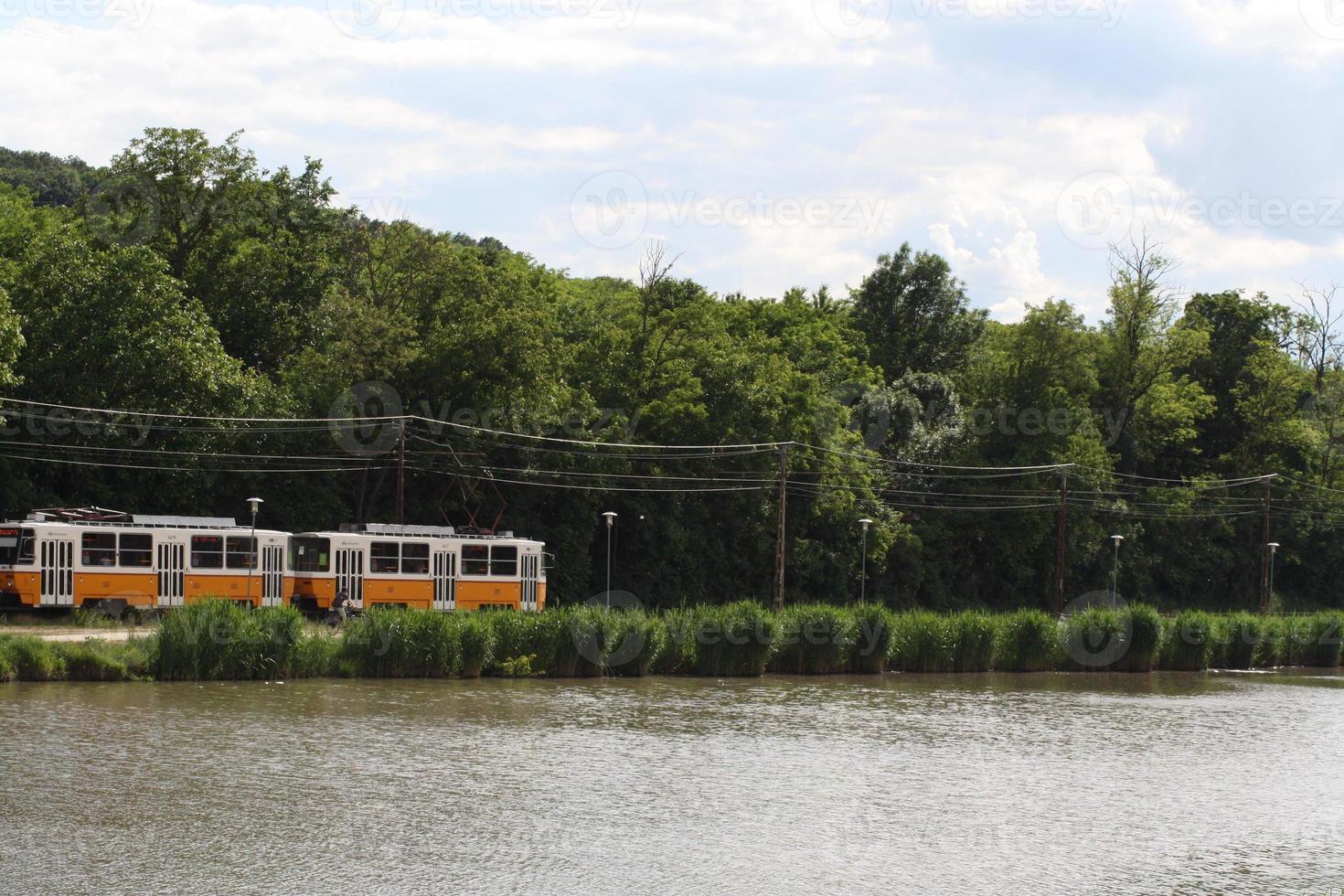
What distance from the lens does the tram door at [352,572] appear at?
44.5 metres

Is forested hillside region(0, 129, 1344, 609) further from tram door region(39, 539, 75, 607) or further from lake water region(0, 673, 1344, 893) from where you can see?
lake water region(0, 673, 1344, 893)

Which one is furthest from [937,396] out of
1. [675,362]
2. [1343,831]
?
[1343,831]

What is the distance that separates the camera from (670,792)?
22.9 meters

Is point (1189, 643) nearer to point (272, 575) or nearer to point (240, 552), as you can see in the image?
point (272, 575)

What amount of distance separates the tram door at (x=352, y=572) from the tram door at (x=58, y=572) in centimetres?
788

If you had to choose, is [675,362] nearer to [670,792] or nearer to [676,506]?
[676,506]

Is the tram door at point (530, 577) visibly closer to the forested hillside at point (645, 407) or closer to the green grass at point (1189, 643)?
the forested hillside at point (645, 407)

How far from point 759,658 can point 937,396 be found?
45.5m

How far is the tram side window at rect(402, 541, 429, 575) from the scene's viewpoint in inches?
1785

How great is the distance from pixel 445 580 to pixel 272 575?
18.2 feet

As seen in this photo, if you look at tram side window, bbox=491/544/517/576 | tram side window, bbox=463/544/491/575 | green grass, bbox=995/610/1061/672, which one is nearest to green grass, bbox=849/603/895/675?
green grass, bbox=995/610/1061/672

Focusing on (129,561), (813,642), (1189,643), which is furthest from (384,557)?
(1189,643)

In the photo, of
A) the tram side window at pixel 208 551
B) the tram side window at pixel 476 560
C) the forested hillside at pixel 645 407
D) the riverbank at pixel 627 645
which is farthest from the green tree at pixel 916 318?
the tram side window at pixel 208 551

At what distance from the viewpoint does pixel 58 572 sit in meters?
39.8
